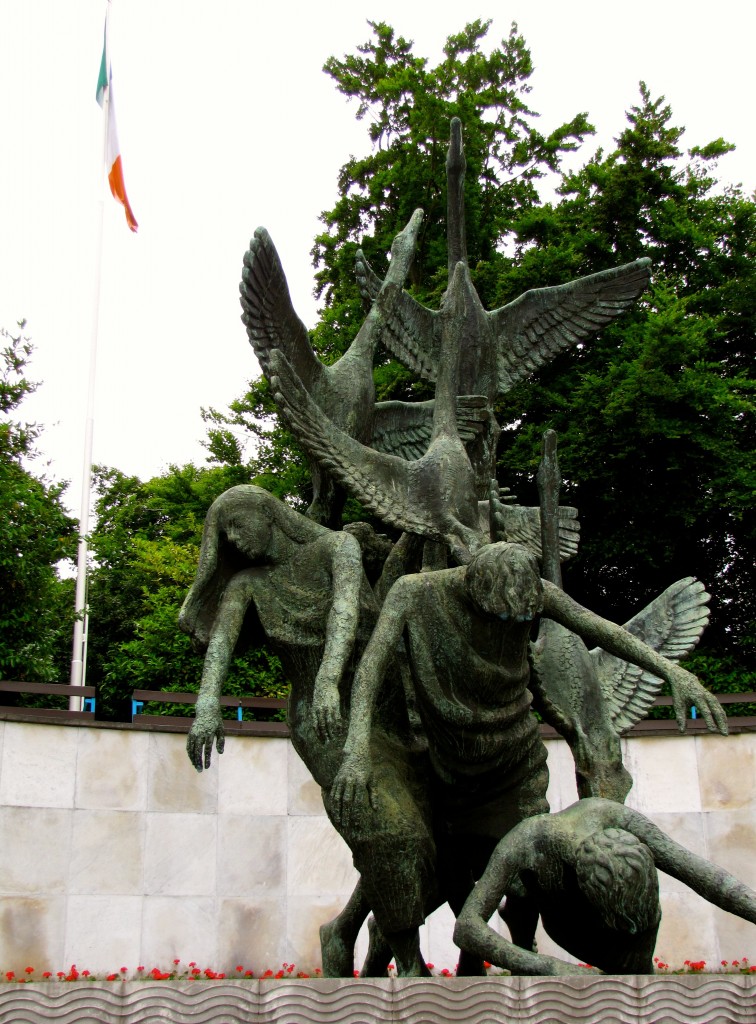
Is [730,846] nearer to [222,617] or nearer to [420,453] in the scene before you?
[420,453]

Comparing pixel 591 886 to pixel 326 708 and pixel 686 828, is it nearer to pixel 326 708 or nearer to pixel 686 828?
pixel 326 708

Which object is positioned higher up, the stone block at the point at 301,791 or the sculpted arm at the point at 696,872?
the stone block at the point at 301,791

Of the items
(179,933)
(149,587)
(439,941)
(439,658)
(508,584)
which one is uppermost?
(149,587)

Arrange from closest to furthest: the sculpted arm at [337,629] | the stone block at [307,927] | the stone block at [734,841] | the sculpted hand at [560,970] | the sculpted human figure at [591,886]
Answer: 1. the sculpted hand at [560,970]
2. the sculpted human figure at [591,886]
3. the sculpted arm at [337,629]
4. the stone block at [307,927]
5. the stone block at [734,841]

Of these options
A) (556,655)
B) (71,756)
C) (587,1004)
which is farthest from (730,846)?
(587,1004)

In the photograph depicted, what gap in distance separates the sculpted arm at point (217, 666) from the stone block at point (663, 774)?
6.51 meters

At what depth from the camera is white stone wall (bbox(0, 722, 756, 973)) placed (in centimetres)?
1070

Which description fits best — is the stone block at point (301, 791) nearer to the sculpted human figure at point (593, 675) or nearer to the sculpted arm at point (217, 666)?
the sculpted human figure at point (593, 675)

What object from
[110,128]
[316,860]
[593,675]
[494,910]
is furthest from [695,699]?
[110,128]

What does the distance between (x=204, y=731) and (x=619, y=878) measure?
187 cm

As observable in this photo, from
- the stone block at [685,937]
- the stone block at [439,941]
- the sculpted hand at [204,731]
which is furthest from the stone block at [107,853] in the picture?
the sculpted hand at [204,731]

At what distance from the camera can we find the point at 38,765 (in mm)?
10992

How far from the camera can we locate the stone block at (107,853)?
10.8m

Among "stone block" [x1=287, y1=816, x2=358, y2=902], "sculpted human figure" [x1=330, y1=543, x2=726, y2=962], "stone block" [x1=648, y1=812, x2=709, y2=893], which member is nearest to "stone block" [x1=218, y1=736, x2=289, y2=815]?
"stone block" [x1=287, y1=816, x2=358, y2=902]
